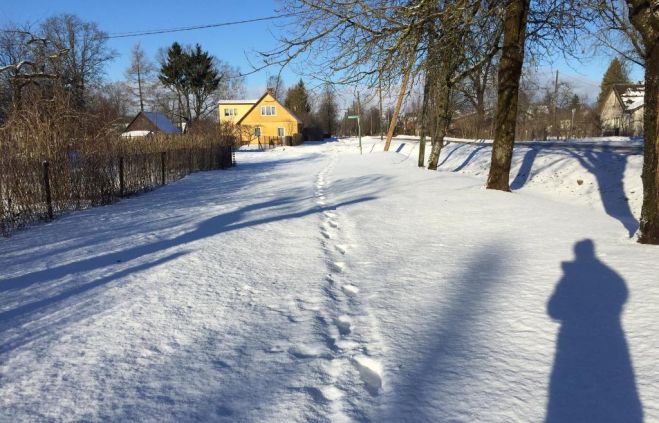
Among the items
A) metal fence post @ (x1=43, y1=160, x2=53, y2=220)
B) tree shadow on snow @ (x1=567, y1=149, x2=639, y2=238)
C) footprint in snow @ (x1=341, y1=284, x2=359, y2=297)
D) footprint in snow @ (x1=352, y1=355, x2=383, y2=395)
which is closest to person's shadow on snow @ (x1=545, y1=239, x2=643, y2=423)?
footprint in snow @ (x1=352, y1=355, x2=383, y2=395)

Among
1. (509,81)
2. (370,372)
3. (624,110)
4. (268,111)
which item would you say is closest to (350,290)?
(370,372)

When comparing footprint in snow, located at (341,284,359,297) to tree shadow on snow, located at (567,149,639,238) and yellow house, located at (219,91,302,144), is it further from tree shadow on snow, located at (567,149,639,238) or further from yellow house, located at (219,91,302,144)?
yellow house, located at (219,91,302,144)

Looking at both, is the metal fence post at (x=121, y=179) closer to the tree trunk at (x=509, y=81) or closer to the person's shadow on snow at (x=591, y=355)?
the tree trunk at (x=509, y=81)

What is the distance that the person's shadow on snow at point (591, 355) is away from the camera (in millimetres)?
2336

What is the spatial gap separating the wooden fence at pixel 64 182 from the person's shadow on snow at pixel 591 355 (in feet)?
25.7

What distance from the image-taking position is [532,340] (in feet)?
10.1

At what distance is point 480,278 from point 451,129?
2165 inches

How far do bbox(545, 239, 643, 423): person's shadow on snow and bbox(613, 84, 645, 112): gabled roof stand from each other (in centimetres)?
5380

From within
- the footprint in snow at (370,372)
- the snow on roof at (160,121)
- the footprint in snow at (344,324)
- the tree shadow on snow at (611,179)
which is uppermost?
the snow on roof at (160,121)

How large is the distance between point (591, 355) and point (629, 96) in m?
61.5

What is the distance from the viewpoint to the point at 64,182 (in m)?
9.06

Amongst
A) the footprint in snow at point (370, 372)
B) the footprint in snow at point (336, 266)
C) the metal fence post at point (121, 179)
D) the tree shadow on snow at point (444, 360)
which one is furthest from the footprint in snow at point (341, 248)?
the metal fence post at point (121, 179)

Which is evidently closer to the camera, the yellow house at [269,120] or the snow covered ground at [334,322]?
the snow covered ground at [334,322]

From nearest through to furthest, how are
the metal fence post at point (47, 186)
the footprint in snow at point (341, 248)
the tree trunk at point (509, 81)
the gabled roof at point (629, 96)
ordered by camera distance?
the footprint in snow at point (341, 248)
the metal fence post at point (47, 186)
the tree trunk at point (509, 81)
the gabled roof at point (629, 96)
